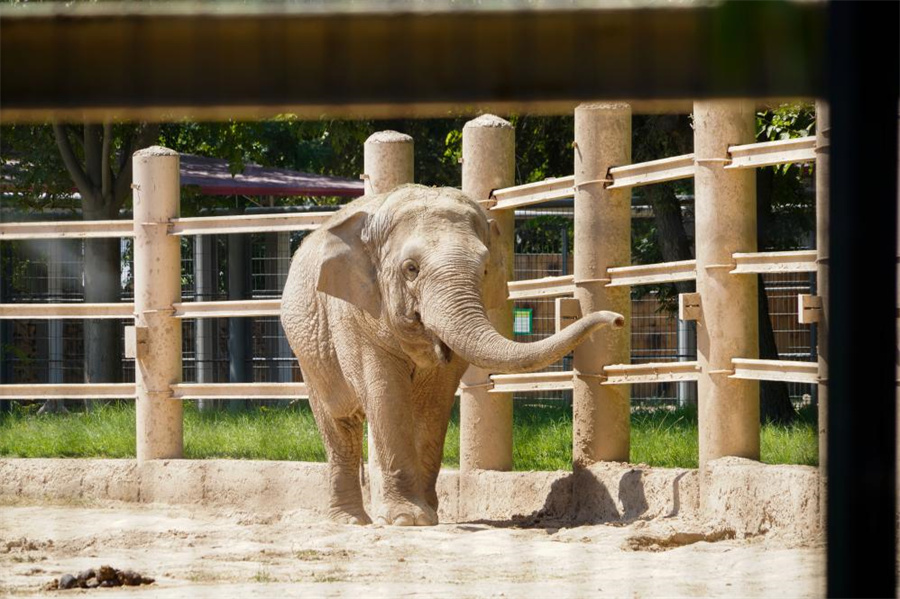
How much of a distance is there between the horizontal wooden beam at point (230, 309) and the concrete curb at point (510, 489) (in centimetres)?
93

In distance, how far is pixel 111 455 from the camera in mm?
10461

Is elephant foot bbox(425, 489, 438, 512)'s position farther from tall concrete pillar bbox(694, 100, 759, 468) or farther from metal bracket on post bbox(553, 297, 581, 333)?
tall concrete pillar bbox(694, 100, 759, 468)

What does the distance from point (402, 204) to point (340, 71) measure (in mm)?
6357

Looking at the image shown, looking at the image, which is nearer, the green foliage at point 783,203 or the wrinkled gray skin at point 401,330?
the wrinkled gray skin at point 401,330

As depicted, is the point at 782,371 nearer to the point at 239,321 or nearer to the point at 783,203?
the point at 783,203

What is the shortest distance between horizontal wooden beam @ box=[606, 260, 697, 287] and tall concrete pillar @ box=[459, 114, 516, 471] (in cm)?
93

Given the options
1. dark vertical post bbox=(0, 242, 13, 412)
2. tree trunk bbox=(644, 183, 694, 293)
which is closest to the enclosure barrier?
tree trunk bbox=(644, 183, 694, 293)

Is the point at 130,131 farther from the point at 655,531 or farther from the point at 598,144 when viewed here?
the point at 655,531

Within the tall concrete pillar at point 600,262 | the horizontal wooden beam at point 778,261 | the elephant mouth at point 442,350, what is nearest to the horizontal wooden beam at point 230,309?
the elephant mouth at point 442,350

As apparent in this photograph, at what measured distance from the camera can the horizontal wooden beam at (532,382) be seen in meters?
8.32

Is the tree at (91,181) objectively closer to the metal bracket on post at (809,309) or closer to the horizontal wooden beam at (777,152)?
the horizontal wooden beam at (777,152)

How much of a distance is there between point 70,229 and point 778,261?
205 inches

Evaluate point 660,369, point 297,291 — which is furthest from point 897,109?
point 297,291

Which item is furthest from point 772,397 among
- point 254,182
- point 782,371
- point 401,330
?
point 254,182
